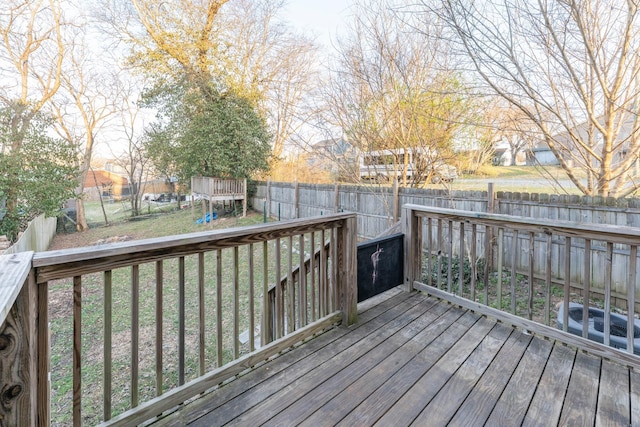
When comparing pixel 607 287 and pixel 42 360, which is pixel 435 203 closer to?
pixel 607 287

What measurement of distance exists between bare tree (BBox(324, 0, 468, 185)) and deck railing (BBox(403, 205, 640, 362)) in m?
1.69

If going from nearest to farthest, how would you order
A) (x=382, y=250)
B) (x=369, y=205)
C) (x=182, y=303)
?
(x=182, y=303), (x=382, y=250), (x=369, y=205)

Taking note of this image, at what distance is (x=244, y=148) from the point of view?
41.9 ft

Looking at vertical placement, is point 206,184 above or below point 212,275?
above

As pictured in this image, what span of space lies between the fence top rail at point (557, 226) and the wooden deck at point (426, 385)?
784 millimetres

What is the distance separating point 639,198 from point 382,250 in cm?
328

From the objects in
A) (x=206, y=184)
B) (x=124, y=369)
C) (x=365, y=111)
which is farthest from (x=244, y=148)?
(x=124, y=369)

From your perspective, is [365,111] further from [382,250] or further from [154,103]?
[154,103]

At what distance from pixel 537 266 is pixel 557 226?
3.08 metres

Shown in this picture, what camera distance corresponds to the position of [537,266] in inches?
189

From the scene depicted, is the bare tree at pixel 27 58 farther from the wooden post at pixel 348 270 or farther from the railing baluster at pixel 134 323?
the wooden post at pixel 348 270

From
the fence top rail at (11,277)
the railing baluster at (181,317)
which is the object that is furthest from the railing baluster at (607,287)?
the fence top rail at (11,277)

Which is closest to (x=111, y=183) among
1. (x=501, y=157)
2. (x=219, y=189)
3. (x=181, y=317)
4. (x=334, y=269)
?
(x=219, y=189)

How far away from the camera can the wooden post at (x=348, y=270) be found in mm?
2492
